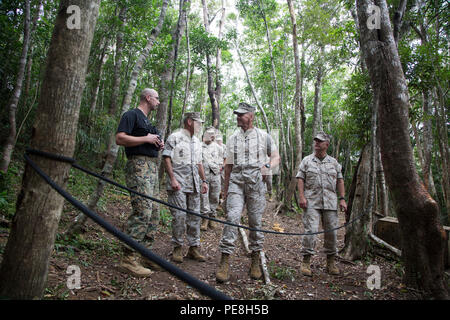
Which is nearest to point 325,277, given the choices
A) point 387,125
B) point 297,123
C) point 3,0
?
point 387,125

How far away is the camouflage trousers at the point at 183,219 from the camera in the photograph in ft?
13.3

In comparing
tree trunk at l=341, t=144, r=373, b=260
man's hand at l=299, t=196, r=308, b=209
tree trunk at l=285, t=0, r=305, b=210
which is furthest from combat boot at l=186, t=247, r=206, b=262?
tree trunk at l=285, t=0, r=305, b=210

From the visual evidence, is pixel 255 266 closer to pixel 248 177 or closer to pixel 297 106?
pixel 248 177

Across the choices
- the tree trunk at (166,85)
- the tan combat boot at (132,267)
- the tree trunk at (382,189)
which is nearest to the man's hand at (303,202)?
the tree trunk at (382,189)

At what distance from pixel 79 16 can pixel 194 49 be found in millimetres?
10668

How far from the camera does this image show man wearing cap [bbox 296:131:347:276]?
4168mm

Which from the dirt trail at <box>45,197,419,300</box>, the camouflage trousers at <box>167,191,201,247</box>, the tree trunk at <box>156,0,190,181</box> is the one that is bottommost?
the dirt trail at <box>45,197,419,300</box>

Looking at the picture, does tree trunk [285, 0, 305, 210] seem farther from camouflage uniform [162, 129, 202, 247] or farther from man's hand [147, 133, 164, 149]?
man's hand [147, 133, 164, 149]

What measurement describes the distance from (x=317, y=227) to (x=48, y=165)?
3.79 m

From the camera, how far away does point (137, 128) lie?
3.56 meters

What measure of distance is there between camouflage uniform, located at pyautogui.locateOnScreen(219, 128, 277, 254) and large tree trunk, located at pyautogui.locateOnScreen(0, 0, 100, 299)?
215cm

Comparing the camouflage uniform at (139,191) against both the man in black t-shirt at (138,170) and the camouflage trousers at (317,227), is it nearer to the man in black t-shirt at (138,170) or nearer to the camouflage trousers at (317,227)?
the man in black t-shirt at (138,170)
